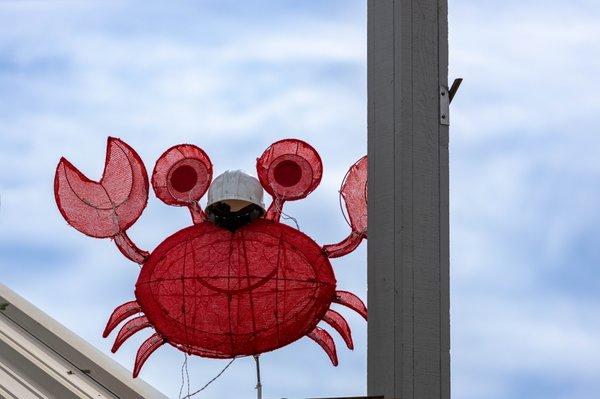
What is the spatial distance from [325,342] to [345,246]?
40 centimetres

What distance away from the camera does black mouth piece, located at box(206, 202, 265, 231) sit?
461 centimetres

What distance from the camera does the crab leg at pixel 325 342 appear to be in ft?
16.0

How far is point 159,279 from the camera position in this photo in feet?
15.0

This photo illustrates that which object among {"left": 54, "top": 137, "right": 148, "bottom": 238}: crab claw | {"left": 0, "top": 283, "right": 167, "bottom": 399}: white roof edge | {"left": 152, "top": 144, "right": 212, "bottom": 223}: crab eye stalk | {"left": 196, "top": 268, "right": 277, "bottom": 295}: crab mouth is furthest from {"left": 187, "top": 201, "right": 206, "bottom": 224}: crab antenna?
{"left": 0, "top": 283, "right": 167, "bottom": 399}: white roof edge

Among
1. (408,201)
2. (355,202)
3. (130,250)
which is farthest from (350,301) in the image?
(408,201)

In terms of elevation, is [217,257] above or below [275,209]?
below

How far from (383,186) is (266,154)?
1.06 meters

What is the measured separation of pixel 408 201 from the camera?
374cm

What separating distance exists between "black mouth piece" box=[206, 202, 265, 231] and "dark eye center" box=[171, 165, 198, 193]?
160mm

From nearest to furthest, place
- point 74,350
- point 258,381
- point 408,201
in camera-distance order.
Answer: point 408,201 → point 258,381 → point 74,350

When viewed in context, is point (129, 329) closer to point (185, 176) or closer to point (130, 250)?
point (130, 250)

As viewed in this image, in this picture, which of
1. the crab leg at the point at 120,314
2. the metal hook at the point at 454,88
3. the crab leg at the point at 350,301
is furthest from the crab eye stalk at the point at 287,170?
the metal hook at the point at 454,88

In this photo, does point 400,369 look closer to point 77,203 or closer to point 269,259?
point 269,259

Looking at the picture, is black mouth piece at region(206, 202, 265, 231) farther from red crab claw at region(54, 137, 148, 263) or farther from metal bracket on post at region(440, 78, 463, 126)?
metal bracket on post at region(440, 78, 463, 126)
